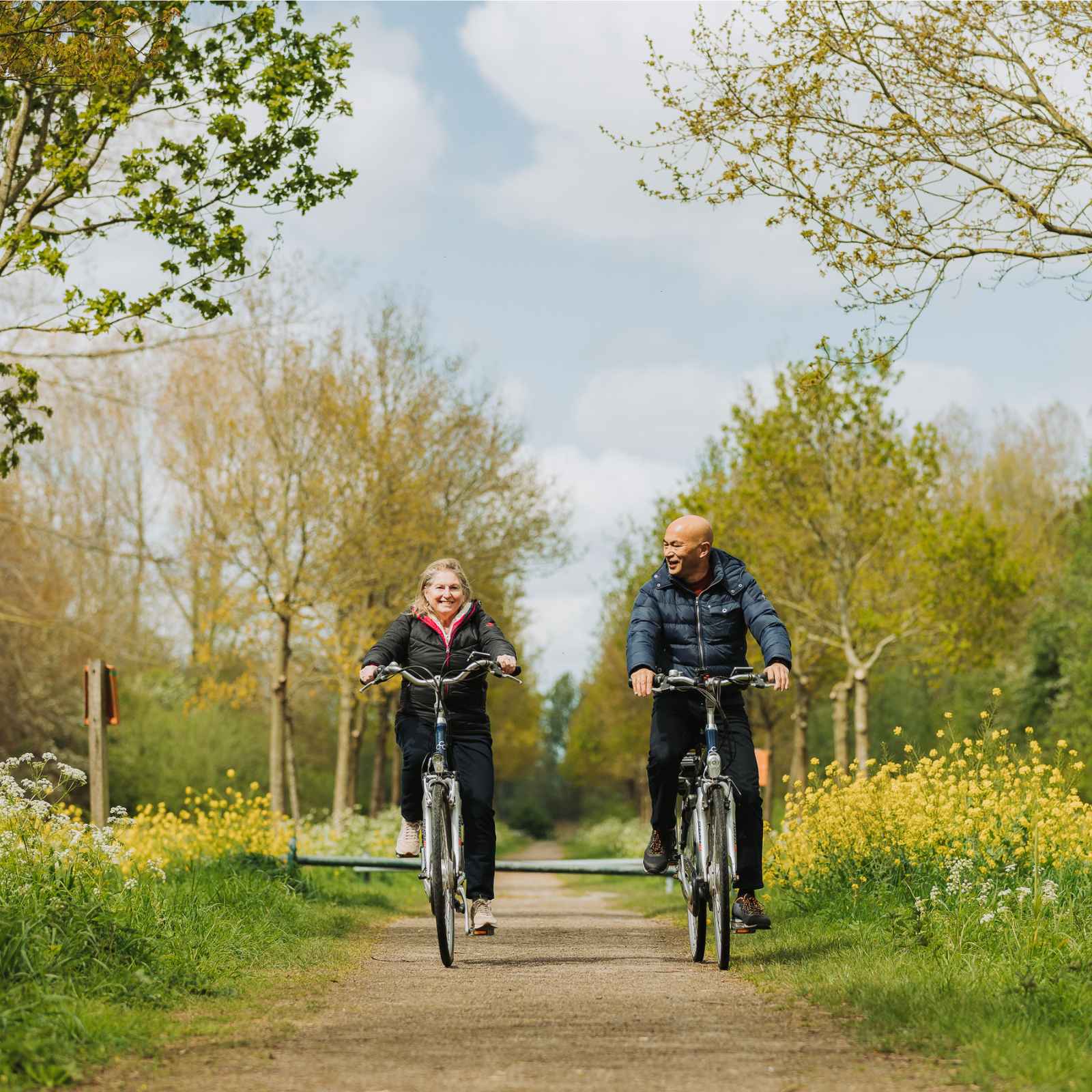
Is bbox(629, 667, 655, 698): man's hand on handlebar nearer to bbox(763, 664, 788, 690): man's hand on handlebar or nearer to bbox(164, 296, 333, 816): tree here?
bbox(763, 664, 788, 690): man's hand on handlebar

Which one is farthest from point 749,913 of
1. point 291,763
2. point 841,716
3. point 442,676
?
point 841,716

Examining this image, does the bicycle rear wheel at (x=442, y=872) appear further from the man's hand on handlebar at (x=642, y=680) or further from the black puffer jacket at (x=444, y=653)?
the man's hand on handlebar at (x=642, y=680)

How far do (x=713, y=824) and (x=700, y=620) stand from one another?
1.11 meters

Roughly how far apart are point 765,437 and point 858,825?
1587 centimetres

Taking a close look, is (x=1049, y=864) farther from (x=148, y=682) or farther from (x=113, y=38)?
(x=148, y=682)

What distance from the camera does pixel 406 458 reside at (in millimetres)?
23953

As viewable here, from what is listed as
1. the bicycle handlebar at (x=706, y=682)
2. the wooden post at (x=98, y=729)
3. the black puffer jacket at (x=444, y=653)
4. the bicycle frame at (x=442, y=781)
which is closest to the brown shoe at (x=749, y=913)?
the bicycle handlebar at (x=706, y=682)

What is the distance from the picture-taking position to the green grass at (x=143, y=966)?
4887 mm

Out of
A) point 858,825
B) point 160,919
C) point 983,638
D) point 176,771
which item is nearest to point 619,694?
point 176,771

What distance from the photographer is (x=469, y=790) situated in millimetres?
7953

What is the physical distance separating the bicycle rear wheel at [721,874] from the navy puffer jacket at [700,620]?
0.74 metres

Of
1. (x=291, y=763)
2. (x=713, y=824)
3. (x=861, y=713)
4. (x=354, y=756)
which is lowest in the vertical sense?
(x=354, y=756)

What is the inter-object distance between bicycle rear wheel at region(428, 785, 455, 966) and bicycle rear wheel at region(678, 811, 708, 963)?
127 centimetres

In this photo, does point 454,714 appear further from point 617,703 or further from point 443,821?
point 617,703
